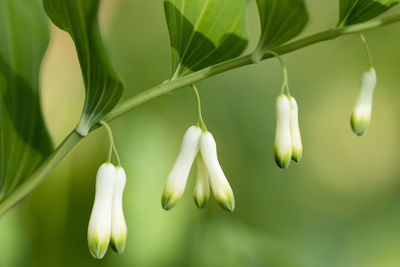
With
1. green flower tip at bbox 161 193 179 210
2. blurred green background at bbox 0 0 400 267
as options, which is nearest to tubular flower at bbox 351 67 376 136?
green flower tip at bbox 161 193 179 210

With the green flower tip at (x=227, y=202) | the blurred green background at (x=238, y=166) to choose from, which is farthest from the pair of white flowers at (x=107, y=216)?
the blurred green background at (x=238, y=166)

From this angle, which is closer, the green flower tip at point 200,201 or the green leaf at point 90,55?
the green leaf at point 90,55

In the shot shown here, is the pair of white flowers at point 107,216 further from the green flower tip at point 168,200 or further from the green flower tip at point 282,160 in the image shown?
the green flower tip at point 282,160

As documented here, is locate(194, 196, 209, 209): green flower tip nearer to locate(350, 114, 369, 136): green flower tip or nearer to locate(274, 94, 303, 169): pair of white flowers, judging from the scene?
locate(274, 94, 303, 169): pair of white flowers

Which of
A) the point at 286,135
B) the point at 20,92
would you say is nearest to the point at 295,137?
the point at 286,135

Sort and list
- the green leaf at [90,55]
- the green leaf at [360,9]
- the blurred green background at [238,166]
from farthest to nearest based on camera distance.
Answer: the blurred green background at [238,166] → the green leaf at [360,9] → the green leaf at [90,55]

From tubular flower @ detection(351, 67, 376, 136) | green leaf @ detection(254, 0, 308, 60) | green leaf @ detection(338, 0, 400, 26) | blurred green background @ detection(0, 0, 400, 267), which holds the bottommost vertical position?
blurred green background @ detection(0, 0, 400, 267)
